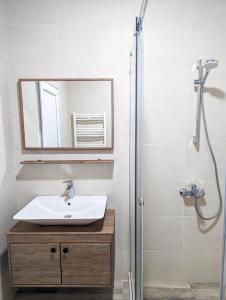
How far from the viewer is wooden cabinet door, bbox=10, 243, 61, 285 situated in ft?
4.49

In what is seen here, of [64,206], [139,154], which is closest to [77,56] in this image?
[139,154]

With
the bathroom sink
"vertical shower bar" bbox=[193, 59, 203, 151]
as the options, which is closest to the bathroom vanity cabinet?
the bathroom sink

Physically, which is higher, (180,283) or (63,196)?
(63,196)

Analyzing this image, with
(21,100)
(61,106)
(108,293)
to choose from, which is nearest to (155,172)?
(61,106)

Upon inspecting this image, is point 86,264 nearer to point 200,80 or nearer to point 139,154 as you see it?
point 139,154

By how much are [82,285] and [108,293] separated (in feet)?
1.65

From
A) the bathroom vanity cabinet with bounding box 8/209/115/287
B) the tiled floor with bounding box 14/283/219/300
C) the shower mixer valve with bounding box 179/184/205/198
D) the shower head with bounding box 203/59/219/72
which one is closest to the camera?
the shower head with bounding box 203/59/219/72

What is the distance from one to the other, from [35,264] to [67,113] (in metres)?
1.14

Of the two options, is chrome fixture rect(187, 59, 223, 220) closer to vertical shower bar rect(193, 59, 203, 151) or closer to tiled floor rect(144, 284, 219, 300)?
vertical shower bar rect(193, 59, 203, 151)

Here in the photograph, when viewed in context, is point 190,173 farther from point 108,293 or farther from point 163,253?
point 108,293

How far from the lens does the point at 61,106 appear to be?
166 centimetres

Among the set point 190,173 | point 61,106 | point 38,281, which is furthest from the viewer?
point 61,106

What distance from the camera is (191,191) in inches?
61.8

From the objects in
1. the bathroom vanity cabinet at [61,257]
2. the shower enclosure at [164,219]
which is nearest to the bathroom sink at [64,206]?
the bathroom vanity cabinet at [61,257]
